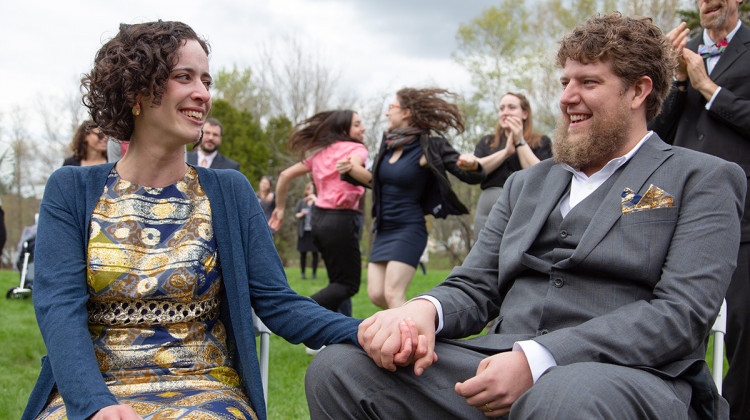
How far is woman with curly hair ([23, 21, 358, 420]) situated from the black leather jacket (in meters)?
3.24

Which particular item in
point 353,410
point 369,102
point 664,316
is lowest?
point 369,102

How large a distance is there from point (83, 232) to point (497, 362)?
4.62 ft

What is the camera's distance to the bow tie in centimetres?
380

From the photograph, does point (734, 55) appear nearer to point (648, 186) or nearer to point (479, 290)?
point (648, 186)

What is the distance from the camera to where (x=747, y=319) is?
338 centimetres

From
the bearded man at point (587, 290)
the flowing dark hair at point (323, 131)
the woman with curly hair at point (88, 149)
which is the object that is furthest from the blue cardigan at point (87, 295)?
the woman with curly hair at point (88, 149)

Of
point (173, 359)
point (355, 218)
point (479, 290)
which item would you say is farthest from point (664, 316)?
point (355, 218)

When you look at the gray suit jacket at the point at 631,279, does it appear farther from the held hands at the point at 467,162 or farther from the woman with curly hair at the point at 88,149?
the woman with curly hair at the point at 88,149

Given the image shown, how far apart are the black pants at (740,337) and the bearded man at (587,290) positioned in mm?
1440

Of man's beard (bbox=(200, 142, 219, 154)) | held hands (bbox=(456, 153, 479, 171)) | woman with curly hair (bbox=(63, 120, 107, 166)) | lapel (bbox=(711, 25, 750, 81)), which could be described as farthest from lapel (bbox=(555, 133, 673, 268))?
man's beard (bbox=(200, 142, 219, 154))

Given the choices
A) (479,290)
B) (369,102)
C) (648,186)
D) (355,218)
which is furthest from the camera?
(369,102)

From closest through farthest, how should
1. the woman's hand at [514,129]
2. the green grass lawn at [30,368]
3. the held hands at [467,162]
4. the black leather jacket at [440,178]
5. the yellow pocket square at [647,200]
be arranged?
1. the yellow pocket square at [647,200]
2. the green grass lawn at [30,368]
3. the held hands at [467,162]
4. the black leather jacket at [440,178]
5. the woman's hand at [514,129]

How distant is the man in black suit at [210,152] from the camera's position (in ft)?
23.7

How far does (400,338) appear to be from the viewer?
1.98 meters
